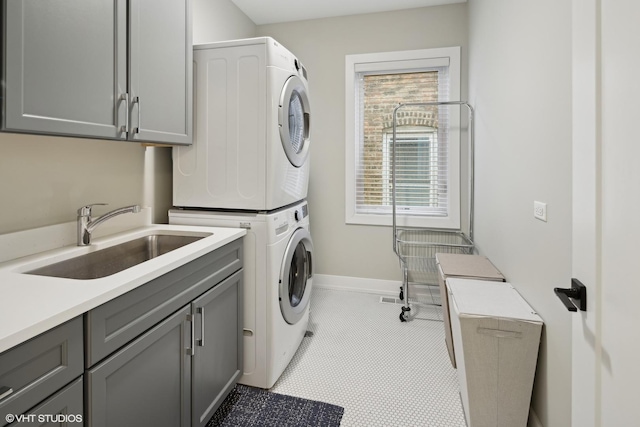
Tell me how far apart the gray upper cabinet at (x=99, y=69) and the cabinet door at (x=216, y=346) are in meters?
0.80

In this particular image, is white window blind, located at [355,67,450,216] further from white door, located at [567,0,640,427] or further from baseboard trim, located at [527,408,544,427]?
white door, located at [567,0,640,427]

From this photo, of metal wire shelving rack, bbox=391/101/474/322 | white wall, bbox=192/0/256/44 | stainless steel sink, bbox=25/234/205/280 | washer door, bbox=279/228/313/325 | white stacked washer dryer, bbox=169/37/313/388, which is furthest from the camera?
metal wire shelving rack, bbox=391/101/474/322

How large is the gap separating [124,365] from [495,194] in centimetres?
216

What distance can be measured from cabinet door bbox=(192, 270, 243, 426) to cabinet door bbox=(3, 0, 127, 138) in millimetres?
815

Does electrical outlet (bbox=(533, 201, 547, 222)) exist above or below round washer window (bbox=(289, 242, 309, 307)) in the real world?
above

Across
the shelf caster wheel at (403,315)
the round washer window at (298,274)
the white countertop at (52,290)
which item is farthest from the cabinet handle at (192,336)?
the shelf caster wheel at (403,315)

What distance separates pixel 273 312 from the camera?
183cm

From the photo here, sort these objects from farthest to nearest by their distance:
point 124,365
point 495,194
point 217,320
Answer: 1. point 495,194
2. point 217,320
3. point 124,365

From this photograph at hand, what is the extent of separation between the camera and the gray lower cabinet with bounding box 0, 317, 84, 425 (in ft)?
2.30

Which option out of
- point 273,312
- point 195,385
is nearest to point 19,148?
point 195,385

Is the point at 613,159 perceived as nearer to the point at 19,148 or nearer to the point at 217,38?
the point at 19,148

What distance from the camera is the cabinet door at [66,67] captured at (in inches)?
38.3

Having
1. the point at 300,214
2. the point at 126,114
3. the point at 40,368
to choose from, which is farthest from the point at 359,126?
the point at 40,368
